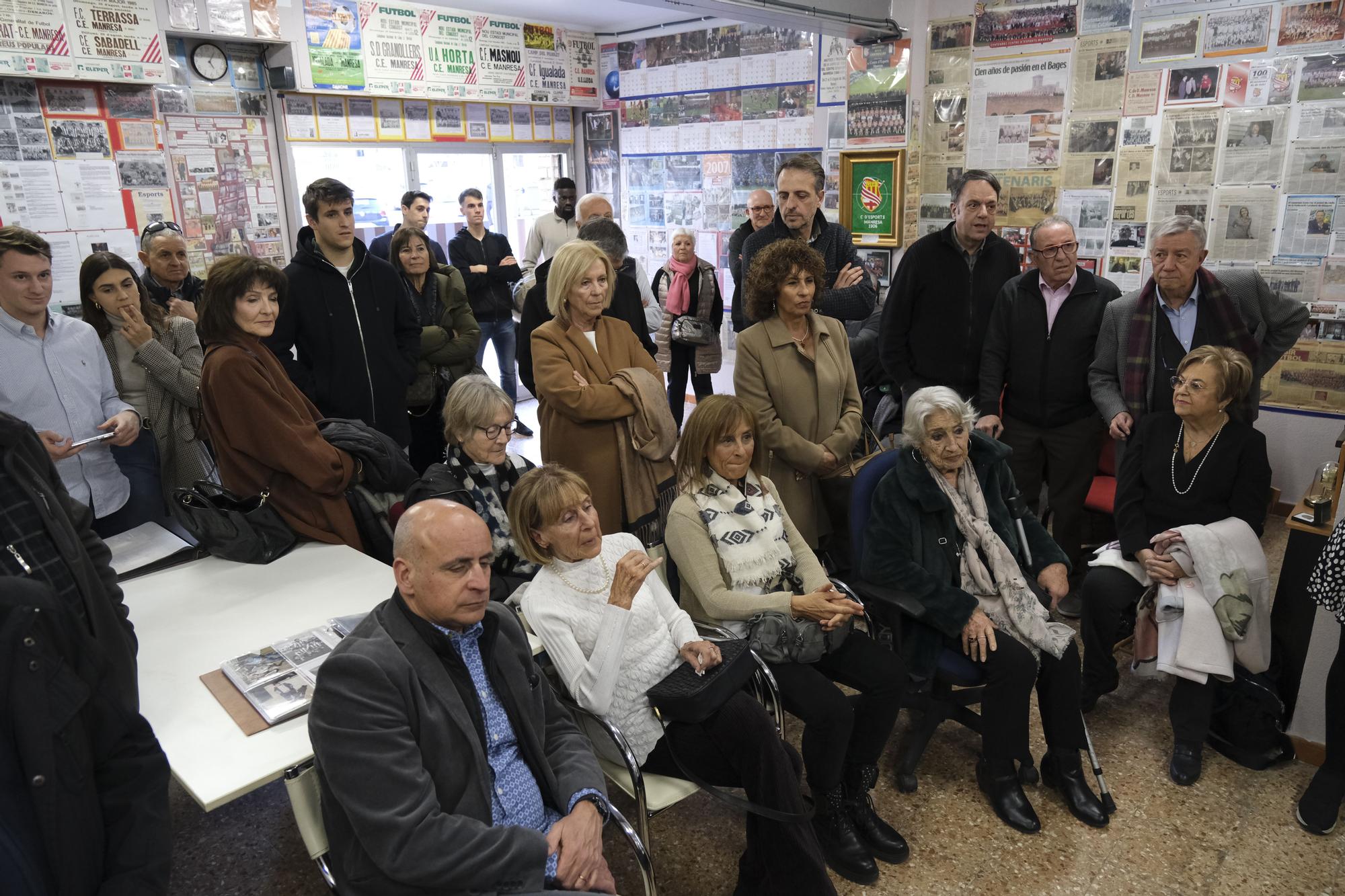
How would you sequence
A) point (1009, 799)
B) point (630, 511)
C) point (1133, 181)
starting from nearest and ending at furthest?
point (1009, 799) → point (630, 511) → point (1133, 181)

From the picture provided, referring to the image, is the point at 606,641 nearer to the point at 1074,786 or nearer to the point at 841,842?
the point at 841,842

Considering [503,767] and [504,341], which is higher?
[504,341]

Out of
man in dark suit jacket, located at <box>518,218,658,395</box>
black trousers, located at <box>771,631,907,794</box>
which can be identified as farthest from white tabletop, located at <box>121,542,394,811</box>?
man in dark suit jacket, located at <box>518,218,658,395</box>

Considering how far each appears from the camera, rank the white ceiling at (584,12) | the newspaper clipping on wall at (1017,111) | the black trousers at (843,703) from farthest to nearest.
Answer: the white ceiling at (584,12)
the newspaper clipping on wall at (1017,111)
the black trousers at (843,703)

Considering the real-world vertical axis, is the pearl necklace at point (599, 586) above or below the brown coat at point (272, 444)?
below

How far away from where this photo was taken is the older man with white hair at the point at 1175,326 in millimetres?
3346

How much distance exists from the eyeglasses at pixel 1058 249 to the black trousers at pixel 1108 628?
50.7 inches

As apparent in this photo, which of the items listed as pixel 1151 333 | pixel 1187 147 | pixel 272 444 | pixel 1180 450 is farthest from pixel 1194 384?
pixel 272 444

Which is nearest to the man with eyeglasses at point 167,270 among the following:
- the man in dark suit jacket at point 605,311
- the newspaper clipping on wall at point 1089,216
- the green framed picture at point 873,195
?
the man in dark suit jacket at point 605,311

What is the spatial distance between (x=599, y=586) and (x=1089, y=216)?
383 centimetres

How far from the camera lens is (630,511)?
10.6 feet

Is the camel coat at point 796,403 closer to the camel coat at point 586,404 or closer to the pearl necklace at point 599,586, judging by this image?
the camel coat at point 586,404

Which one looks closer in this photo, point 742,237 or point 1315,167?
point 1315,167

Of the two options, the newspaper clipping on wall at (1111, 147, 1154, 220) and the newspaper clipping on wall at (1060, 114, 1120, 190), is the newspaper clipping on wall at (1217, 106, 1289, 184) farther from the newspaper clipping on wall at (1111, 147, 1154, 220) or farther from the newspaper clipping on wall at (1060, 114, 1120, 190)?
the newspaper clipping on wall at (1060, 114, 1120, 190)
